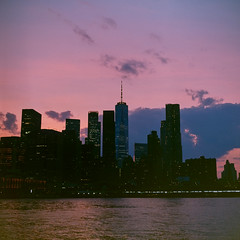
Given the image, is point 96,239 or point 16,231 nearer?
point 96,239

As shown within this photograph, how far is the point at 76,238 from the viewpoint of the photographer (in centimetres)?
5034

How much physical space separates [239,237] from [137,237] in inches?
595

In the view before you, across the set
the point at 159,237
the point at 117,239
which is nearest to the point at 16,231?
the point at 117,239

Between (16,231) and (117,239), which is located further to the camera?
(16,231)

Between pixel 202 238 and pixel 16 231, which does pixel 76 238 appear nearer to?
pixel 16 231

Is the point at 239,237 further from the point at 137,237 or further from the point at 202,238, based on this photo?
the point at 137,237

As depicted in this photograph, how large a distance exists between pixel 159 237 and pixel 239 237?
39.1 ft

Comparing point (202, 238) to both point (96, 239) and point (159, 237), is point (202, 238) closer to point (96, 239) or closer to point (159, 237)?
point (159, 237)

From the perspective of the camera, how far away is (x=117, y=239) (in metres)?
49.6

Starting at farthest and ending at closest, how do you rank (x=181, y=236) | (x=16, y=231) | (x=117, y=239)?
(x=16, y=231)
(x=181, y=236)
(x=117, y=239)

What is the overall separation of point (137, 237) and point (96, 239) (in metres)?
6.07

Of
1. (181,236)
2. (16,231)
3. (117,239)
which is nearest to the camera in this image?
(117,239)

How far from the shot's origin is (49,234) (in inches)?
2147

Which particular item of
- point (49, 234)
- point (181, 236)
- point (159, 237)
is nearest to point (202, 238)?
point (181, 236)
